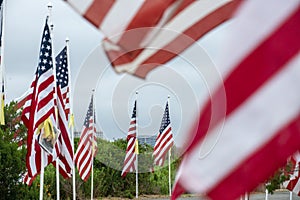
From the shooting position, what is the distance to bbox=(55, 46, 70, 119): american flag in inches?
Result: 611

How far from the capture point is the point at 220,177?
1619 millimetres

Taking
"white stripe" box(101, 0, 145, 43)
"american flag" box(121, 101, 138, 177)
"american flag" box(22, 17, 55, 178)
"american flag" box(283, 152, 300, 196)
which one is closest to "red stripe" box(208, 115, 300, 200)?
"white stripe" box(101, 0, 145, 43)

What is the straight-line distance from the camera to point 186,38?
2.31 metres

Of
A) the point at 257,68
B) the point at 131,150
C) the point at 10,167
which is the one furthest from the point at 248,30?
the point at 131,150

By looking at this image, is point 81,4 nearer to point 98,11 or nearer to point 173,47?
point 98,11

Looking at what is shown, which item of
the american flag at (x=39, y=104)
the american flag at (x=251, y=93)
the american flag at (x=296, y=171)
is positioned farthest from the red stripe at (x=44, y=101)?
the american flag at (x=251, y=93)

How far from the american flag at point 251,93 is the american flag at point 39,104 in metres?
10.7

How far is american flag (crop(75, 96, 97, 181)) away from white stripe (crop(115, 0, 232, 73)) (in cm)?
1646

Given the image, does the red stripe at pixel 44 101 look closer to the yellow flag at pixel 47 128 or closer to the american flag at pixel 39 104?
the american flag at pixel 39 104

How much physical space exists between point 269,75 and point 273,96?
57mm

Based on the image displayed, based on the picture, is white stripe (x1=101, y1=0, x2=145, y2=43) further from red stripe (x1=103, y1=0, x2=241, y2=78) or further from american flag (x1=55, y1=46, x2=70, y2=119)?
american flag (x1=55, y1=46, x2=70, y2=119)

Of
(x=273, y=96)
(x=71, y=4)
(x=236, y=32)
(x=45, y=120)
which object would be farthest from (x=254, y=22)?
(x=45, y=120)

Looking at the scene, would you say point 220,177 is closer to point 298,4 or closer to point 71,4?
point 298,4

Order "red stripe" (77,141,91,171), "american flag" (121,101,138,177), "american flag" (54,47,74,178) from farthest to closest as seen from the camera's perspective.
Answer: "american flag" (121,101,138,177) → "red stripe" (77,141,91,171) → "american flag" (54,47,74,178)
